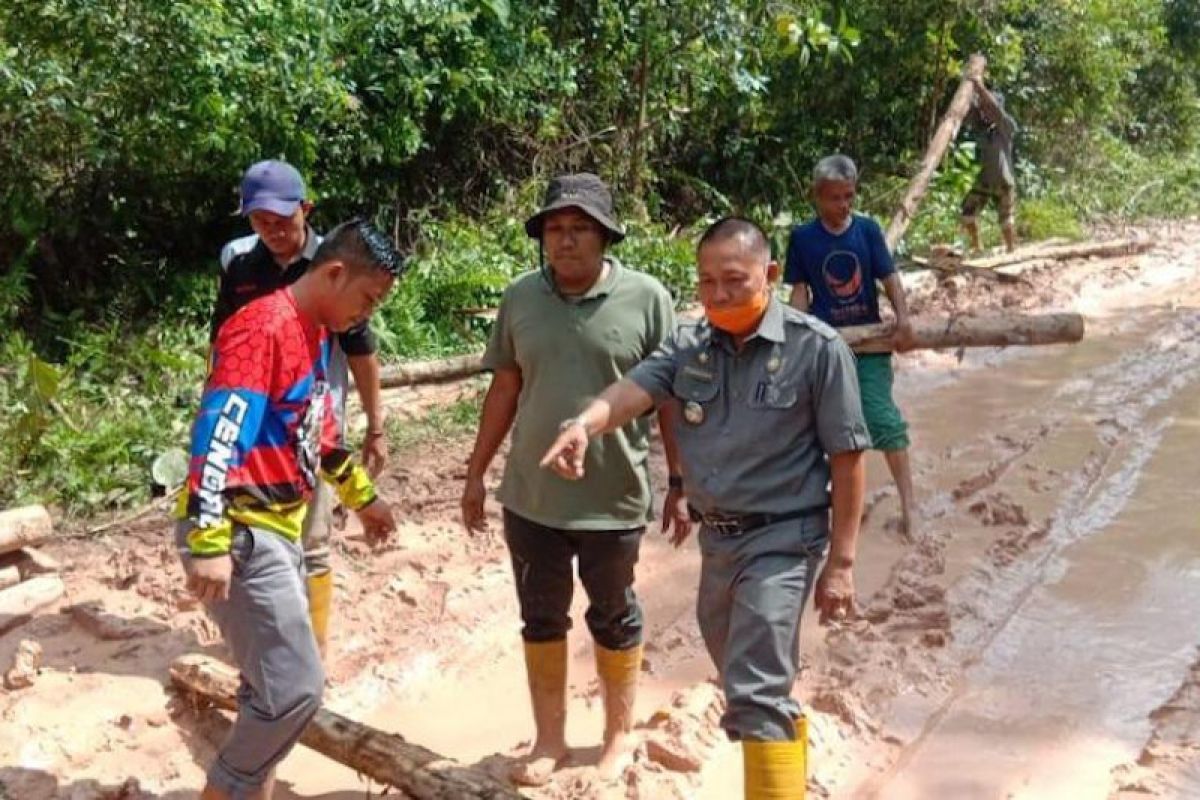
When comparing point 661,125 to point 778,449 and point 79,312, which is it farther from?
point 778,449

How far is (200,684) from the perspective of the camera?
404 cm

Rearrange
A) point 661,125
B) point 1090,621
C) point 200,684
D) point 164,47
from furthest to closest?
point 661,125
point 164,47
point 1090,621
point 200,684

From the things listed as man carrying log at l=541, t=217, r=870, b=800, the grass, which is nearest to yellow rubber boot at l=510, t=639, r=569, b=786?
man carrying log at l=541, t=217, r=870, b=800

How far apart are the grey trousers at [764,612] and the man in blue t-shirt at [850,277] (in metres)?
2.32

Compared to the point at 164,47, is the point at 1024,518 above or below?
below

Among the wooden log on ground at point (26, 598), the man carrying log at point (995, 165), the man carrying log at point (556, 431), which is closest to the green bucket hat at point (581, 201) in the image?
the man carrying log at point (556, 431)

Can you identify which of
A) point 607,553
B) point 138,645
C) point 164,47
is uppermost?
point 164,47

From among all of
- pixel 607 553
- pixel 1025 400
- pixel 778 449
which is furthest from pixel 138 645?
pixel 1025 400

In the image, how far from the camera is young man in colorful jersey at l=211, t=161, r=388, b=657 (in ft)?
12.6

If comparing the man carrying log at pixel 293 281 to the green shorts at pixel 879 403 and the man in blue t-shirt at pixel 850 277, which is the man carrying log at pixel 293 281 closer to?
the man in blue t-shirt at pixel 850 277

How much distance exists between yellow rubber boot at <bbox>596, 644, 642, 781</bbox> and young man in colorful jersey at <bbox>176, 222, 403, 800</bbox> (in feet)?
3.30

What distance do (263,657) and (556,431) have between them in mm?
1054

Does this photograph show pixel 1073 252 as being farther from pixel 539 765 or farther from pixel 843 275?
pixel 539 765

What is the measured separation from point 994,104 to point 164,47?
28.2 feet
